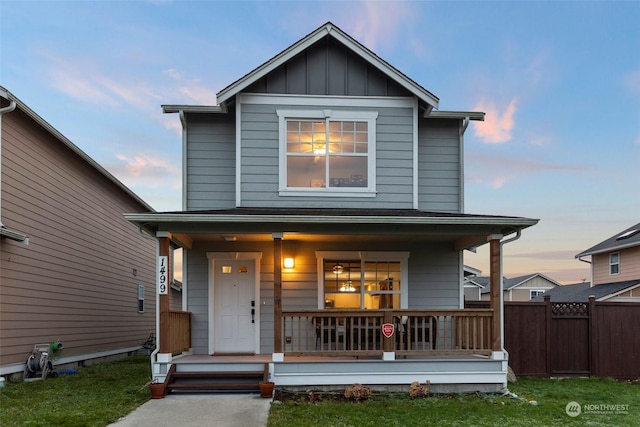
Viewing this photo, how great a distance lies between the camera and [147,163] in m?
17.5

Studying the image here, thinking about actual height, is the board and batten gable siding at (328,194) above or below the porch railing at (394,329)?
above

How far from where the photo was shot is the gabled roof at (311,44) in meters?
9.41

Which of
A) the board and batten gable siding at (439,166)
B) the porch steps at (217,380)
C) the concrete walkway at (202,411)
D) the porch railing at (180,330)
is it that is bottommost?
the concrete walkway at (202,411)

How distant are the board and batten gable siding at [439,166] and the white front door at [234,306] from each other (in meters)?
3.90

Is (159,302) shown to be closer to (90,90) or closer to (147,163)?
(90,90)

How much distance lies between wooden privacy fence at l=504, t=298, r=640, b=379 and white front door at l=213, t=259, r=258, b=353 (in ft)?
17.3

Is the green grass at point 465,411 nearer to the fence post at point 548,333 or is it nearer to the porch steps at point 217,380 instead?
the porch steps at point 217,380

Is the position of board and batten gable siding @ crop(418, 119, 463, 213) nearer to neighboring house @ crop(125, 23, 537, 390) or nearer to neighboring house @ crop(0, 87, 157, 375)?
neighboring house @ crop(125, 23, 537, 390)

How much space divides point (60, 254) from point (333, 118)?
703 centimetres

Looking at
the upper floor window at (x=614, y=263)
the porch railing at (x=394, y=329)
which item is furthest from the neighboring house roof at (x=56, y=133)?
the upper floor window at (x=614, y=263)

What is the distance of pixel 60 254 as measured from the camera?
1116 centimetres

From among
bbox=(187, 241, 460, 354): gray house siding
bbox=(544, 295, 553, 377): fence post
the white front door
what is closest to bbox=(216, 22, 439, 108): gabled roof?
bbox=(187, 241, 460, 354): gray house siding

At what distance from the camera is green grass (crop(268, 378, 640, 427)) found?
6215 millimetres

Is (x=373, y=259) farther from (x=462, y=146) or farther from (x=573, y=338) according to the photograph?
(x=573, y=338)
